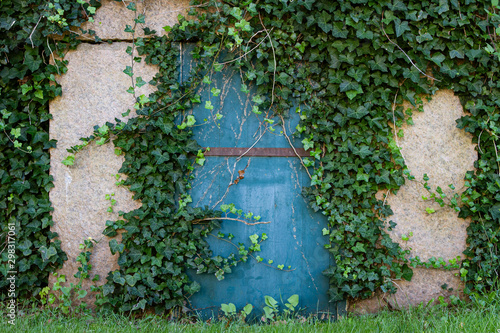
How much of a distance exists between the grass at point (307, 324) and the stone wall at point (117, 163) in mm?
273

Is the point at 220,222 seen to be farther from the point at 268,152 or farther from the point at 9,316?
the point at 9,316

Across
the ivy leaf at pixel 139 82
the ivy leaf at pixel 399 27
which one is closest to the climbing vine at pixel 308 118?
the ivy leaf at pixel 399 27

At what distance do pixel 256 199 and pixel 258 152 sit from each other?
364mm

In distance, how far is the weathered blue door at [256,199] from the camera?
2.68 meters

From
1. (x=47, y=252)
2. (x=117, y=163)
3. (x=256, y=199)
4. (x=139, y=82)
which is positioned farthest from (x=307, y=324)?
(x=139, y=82)

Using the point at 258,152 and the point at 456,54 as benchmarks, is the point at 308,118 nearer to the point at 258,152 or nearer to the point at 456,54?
the point at 258,152

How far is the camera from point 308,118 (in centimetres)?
270

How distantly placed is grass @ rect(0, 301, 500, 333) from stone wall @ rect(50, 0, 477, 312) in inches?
10.8

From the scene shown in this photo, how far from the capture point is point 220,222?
2.71m

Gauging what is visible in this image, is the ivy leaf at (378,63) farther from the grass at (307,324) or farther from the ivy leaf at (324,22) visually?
the grass at (307,324)

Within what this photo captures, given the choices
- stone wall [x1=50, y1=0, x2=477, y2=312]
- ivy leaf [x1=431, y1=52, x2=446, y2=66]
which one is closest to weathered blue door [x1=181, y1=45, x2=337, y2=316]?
stone wall [x1=50, y1=0, x2=477, y2=312]

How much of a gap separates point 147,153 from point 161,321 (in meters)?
1.19

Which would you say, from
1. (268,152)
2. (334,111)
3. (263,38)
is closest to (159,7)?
(263,38)

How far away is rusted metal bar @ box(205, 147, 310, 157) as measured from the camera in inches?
107
